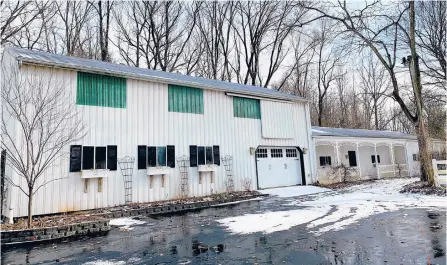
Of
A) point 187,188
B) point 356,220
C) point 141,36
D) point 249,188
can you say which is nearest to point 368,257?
point 356,220

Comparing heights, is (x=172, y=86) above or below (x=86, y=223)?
above

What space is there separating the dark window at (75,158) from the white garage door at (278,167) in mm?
8151

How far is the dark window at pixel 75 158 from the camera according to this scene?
31.8 ft

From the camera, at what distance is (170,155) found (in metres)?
11.9

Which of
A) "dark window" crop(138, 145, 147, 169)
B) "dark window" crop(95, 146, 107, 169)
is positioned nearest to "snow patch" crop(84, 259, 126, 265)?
"dark window" crop(95, 146, 107, 169)

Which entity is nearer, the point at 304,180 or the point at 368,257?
the point at 368,257

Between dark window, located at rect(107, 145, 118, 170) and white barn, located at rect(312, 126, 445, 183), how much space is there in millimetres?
11328

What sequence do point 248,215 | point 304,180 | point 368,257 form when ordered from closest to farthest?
1. point 368,257
2. point 248,215
3. point 304,180

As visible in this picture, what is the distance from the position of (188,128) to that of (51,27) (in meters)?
16.1

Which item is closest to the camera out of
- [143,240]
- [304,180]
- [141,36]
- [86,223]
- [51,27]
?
[143,240]

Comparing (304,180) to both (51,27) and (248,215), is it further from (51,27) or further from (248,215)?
(51,27)

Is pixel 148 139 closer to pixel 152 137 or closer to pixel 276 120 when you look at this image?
pixel 152 137

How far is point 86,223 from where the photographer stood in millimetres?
7191

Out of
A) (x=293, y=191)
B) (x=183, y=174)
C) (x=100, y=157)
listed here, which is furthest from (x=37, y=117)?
(x=293, y=191)
